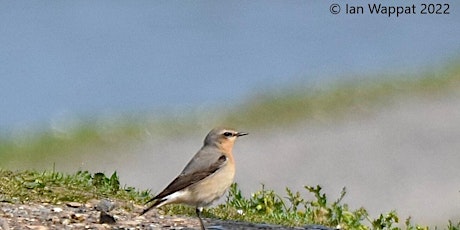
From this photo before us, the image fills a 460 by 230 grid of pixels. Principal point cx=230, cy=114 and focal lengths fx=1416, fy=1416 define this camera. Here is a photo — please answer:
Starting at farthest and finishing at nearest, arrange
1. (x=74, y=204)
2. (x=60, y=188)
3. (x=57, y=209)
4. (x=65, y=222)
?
(x=60, y=188) < (x=74, y=204) < (x=57, y=209) < (x=65, y=222)

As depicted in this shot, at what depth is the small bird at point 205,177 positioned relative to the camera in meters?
13.9

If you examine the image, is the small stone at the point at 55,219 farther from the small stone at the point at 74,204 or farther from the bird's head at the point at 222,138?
the bird's head at the point at 222,138

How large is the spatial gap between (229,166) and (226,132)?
45 centimetres

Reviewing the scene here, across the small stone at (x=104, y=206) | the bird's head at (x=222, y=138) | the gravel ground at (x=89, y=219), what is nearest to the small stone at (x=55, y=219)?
the gravel ground at (x=89, y=219)

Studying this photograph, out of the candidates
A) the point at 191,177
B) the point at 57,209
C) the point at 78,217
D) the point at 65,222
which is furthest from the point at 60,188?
the point at 191,177

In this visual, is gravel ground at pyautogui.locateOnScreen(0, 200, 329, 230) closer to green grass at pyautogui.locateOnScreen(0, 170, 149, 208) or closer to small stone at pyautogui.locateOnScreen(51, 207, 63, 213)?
small stone at pyautogui.locateOnScreen(51, 207, 63, 213)

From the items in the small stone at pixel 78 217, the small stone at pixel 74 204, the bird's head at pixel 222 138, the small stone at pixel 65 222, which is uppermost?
the bird's head at pixel 222 138

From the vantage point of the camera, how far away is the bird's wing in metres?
13.8

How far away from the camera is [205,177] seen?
557 inches

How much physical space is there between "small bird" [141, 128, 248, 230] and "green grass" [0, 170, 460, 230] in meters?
0.65

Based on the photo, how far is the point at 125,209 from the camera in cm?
1470

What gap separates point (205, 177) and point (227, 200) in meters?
1.72

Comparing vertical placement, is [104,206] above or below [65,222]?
above

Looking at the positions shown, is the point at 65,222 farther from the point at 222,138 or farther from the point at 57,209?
the point at 222,138
